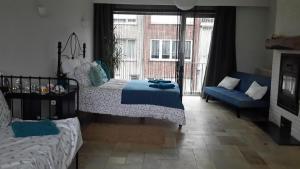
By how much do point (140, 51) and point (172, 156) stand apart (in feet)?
14.4

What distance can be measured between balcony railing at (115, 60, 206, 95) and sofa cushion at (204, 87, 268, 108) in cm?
94

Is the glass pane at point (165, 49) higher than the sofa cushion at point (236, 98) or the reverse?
higher

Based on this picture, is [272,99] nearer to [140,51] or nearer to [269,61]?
[269,61]

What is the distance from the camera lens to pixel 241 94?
20.0 ft

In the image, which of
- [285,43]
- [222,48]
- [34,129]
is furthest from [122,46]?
[34,129]

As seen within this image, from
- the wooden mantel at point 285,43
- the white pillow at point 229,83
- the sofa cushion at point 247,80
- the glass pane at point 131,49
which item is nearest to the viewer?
the wooden mantel at point 285,43

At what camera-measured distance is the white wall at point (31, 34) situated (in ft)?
11.6

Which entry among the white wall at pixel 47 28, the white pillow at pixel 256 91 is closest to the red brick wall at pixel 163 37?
the white wall at pixel 47 28

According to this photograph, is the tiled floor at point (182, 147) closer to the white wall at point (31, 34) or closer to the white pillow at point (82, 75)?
the white pillow at point (82, 75)

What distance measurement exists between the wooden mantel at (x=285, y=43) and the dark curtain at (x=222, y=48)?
74.9 inches

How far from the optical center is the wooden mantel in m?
4.20

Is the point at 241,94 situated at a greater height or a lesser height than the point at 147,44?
lesser

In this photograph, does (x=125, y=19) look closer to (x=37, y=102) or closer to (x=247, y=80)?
(x=247, y=80)

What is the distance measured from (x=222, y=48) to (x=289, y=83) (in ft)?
8.79
